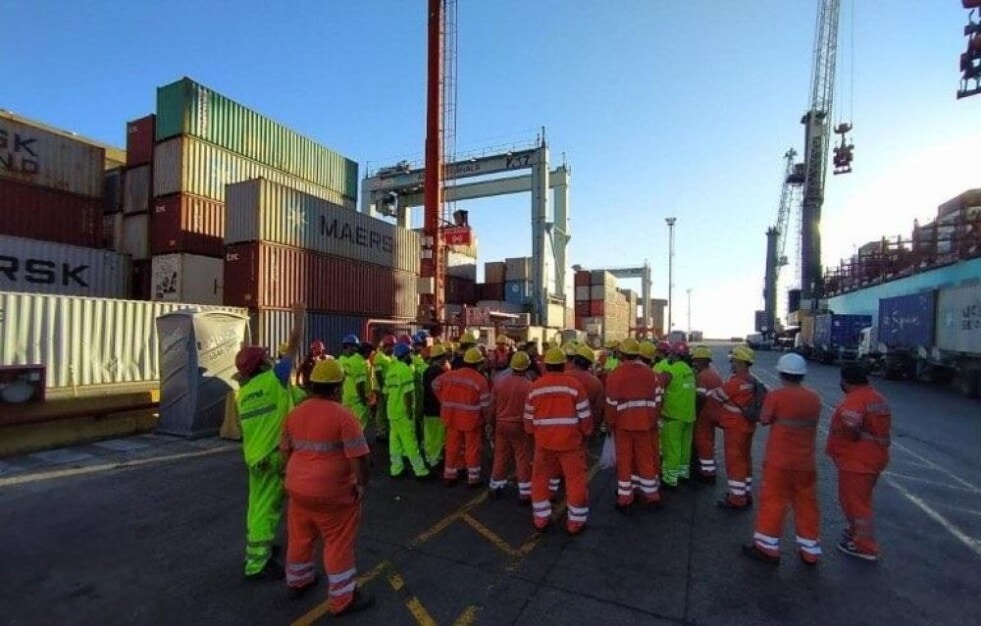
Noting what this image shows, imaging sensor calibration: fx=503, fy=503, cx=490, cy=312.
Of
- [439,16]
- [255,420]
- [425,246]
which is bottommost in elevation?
[255,420]

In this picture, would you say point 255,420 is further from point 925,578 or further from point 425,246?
point 425,246

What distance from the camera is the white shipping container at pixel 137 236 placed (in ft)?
57.9

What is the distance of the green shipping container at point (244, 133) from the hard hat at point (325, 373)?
16.8 metres

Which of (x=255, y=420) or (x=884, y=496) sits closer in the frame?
(x=255, y=420)

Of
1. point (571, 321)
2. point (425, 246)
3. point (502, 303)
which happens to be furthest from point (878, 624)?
point (571, 321)

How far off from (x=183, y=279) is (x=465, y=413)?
45.5ft

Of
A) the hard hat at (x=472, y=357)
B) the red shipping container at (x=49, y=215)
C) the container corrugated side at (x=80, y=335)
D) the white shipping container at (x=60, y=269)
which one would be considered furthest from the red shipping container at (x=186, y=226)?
the hard hat at (x=472, y=357)

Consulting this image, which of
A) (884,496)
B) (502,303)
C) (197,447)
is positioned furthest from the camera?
(502,303)

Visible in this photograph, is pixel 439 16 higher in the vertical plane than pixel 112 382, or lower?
higher

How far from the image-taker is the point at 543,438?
5180 mm

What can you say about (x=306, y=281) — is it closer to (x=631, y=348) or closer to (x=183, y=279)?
(x=183, y=279)

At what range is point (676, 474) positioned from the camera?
21.9 ft

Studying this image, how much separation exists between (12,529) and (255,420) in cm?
354

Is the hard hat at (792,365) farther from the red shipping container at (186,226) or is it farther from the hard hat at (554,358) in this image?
the red shipping container at (186,226)
